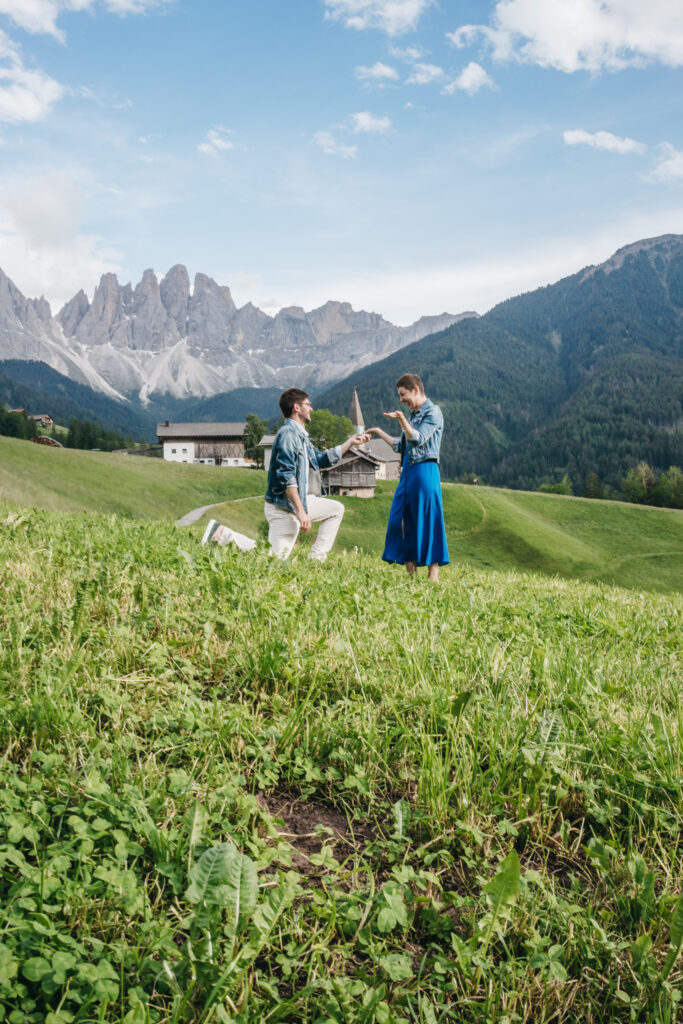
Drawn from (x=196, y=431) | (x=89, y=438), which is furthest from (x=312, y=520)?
(x=196, y=431)

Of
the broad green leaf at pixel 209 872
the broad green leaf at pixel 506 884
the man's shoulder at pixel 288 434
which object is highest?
the man's shoulder at pixel 288 434

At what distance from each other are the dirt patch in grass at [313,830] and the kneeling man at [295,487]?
695 centimetres

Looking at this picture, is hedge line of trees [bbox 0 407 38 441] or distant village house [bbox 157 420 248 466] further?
distant village house [bbox 157 420 248 466]

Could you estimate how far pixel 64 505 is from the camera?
47156 mm

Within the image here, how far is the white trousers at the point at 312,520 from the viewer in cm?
1073

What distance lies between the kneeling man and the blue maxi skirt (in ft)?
3.76

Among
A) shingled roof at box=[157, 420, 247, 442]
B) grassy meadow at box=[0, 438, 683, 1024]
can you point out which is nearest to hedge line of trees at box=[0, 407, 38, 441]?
shingled roof at box=[157, 420, 247, 442]

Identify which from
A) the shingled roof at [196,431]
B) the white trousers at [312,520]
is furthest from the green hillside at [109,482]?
the shingled roof at [196,431]

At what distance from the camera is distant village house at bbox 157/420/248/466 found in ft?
589

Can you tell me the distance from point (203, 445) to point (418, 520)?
179 metres

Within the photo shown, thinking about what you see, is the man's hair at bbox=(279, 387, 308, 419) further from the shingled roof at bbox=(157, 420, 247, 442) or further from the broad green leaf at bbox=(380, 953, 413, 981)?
the shingled roof at bbox=(157, 420, 247, 442)

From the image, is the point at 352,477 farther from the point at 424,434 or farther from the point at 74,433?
the point at 74,433

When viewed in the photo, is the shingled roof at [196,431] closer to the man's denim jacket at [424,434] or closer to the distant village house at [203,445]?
the distant village house at [203,445]

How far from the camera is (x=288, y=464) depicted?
34.0 ft
